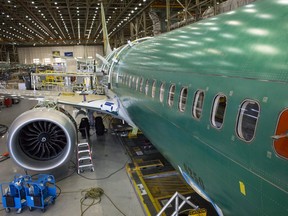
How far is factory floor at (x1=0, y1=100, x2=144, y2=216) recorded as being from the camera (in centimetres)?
666

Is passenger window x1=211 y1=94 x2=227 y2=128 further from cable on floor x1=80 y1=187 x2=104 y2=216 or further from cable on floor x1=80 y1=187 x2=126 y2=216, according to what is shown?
cable on floor x1=80 y1=187 x2=104 y2=216

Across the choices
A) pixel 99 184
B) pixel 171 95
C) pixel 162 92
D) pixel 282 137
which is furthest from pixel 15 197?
pixel 282 137

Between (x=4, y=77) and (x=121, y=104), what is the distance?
1422 inches

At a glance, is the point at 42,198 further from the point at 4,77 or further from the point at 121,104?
the point at 4,77

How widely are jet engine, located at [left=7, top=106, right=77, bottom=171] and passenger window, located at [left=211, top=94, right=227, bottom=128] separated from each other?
18.3ft

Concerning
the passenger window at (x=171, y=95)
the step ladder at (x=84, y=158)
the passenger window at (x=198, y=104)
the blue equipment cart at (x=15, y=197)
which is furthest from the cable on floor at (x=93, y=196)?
the passenger window at (x=198, y=104)

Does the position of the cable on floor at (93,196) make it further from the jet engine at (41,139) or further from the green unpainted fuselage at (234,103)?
the green unpainted fuselage at (234,103)

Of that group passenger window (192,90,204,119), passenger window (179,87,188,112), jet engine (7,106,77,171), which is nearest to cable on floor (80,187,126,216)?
jet engine (7,106,77,171)

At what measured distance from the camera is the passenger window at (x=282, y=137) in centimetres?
210

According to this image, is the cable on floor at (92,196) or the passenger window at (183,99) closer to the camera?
the passenger window at (183,99)

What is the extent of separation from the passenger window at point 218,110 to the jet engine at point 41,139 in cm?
557

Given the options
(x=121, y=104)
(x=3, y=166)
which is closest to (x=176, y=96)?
(x=121, y=104)

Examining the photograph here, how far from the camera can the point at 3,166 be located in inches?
385

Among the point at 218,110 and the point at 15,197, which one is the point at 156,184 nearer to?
the point at 15,197
